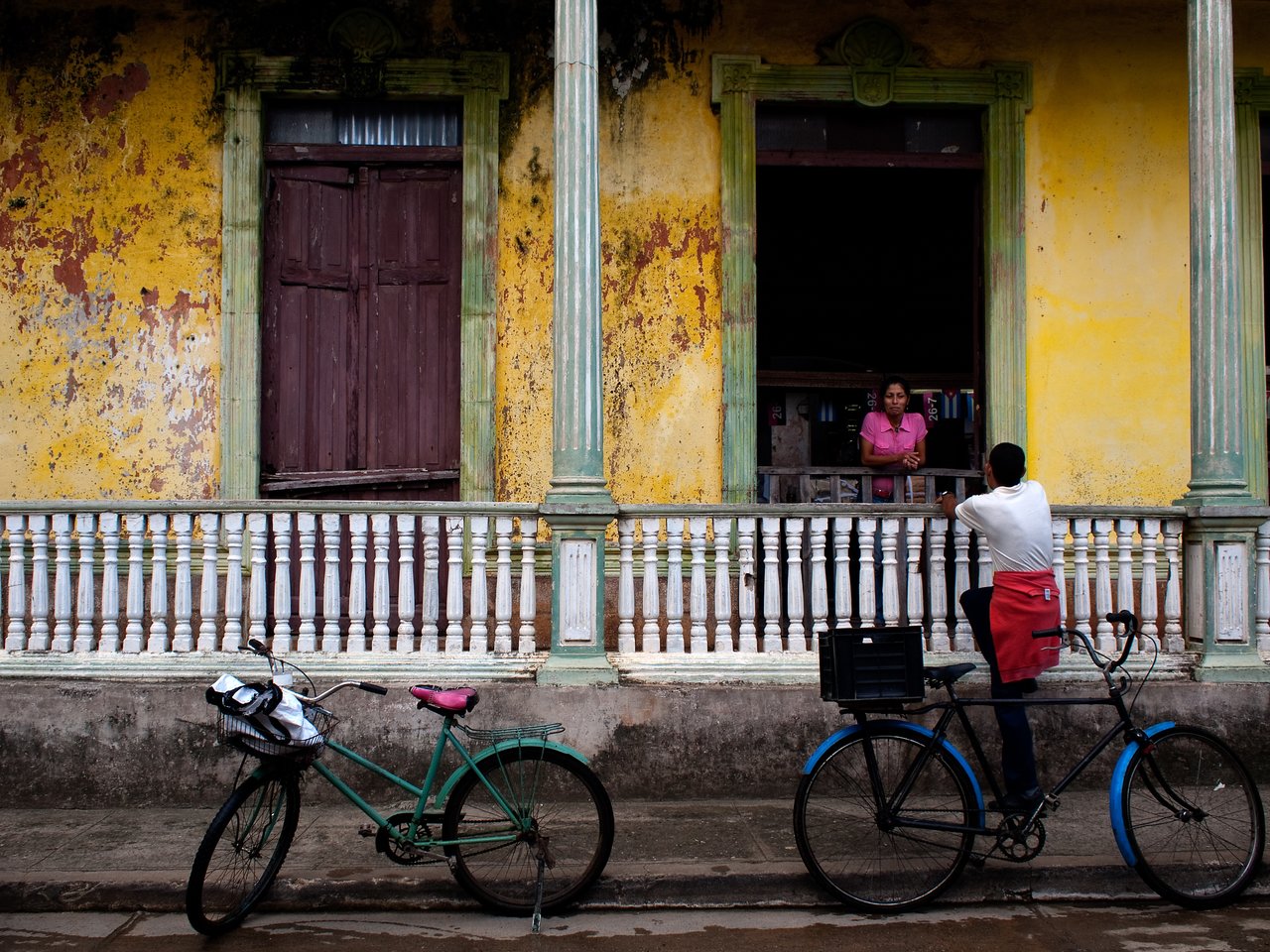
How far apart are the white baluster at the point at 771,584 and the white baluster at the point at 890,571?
59cm

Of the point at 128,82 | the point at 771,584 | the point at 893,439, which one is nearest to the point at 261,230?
the point at 128,82

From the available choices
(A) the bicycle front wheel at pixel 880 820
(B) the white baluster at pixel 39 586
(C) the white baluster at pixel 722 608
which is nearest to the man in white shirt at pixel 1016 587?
(A) the bicycle front wheel at pixel 880 820

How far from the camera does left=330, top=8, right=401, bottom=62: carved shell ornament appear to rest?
8.02 meters

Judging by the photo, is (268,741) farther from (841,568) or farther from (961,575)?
(961,575)

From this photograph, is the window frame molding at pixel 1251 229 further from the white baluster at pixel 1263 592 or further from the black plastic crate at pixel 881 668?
the black plastic crate at pixel 881 668

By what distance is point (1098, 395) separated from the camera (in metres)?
8.27

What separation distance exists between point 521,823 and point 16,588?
11.4 ft

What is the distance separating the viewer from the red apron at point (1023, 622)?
5242 millimetres

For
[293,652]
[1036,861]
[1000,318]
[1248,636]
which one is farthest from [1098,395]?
[293,652]

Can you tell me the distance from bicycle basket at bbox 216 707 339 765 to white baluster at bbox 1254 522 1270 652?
4.59 meters

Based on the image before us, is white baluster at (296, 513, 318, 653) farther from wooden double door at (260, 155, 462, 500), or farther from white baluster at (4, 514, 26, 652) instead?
wooden double door at (260, 155, 462, 500)

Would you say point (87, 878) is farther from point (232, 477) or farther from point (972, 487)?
point (972, 487)

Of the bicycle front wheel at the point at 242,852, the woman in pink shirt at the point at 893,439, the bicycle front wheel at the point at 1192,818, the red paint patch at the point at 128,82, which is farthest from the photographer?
the red paint patch at the point at 128,82

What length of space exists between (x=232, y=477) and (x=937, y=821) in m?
5.20
